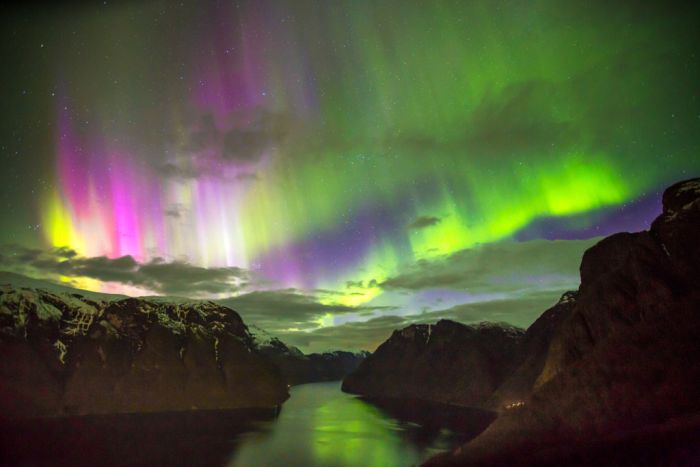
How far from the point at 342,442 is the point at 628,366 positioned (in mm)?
71311

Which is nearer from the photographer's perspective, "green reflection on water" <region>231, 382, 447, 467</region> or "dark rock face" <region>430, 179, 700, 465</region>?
"dark rock face" <region>430, 179, 700, 465</region>

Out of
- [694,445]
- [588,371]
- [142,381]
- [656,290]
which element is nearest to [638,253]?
[656,290]

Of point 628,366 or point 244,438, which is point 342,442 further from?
point 628,366

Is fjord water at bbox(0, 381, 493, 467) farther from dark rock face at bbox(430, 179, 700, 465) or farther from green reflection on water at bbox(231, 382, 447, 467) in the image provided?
dark rock face at bbox(430, 179, 700, 465)

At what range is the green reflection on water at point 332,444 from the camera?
77.4 meters

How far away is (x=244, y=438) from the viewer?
105938 millimetres

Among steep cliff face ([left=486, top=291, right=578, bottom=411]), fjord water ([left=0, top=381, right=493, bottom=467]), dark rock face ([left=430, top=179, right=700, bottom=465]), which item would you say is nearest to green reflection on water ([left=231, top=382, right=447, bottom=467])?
fjord water ([left=0, top=381, right=493, bottom=467])

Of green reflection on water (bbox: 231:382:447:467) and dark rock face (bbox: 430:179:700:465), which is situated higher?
dark rock face (bbox: 430:179:700:465)

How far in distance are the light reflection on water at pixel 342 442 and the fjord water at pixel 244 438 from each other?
204 millimetres

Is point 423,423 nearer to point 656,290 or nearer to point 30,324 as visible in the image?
point 656,290

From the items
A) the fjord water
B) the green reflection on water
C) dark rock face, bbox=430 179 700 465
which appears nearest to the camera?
dark rock face, bbox=430 179 700 465

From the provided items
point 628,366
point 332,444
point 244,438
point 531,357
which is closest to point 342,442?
point 332,444

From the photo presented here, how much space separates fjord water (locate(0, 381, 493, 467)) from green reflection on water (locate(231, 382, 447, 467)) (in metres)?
0.19

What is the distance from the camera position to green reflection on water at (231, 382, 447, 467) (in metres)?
77.4
